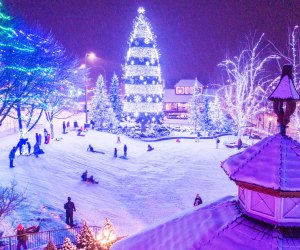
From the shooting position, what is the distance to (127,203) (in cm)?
2094

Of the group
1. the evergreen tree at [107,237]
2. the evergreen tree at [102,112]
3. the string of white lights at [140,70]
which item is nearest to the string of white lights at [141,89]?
the string of white lights at [140,70]

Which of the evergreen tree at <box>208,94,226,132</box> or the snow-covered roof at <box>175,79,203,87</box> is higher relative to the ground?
the snow-covered roof at <box>175,79,203,87</box>

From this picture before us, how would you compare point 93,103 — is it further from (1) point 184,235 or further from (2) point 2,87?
(1) point 184,235

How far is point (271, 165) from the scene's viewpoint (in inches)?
171

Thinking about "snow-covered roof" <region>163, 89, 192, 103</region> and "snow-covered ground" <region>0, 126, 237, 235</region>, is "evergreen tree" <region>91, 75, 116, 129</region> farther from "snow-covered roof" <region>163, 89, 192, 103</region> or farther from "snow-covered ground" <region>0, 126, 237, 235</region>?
"snow-covered roof" <region>163, 89, 192, 103</region>

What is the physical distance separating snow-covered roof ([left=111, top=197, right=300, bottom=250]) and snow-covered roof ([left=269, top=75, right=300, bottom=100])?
1726 millimetres

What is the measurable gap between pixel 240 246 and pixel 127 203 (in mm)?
17330

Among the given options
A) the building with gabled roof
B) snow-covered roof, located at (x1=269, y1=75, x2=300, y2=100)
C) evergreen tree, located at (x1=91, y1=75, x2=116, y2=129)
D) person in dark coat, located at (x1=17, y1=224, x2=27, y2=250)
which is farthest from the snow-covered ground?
evergreen tree, located at (x1=91, y1=75, x2=116, y2=129)

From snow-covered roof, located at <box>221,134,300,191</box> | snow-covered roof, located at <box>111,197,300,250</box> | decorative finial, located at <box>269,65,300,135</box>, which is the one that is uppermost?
decorative finial, located at <box>269,65,300,135</box>

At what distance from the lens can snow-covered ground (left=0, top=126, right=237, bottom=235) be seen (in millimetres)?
17589

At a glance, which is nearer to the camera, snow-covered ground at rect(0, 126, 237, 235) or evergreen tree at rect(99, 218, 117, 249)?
evergreen tree at rect(99, 218, 117, 249)

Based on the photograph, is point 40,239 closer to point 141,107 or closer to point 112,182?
point 112,182

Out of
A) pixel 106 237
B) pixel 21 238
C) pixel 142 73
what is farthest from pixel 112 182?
pixel 142 73

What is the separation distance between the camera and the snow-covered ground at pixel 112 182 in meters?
17.6
